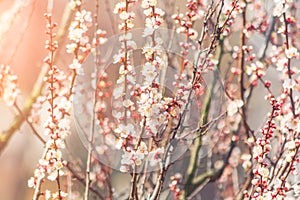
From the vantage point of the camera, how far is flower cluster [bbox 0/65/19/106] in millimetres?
2795

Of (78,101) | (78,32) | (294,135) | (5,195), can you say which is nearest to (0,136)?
(78,101)

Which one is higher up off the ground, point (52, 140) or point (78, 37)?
point (78, 37)

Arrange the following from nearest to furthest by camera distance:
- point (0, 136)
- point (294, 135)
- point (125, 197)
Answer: point (294, 135), point (125, 197), point (0, 136)

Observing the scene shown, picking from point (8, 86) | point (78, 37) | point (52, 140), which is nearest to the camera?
point (52, 140)

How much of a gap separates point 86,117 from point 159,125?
4.83ft

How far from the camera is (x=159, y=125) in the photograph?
216 cm

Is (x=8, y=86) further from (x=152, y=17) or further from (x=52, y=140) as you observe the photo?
(x=152, y=17)

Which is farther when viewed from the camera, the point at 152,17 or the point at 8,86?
the point at 8,86

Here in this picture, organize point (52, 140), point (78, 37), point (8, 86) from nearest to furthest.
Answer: point (52, 140) < point (78, 37) < point (8, 86)

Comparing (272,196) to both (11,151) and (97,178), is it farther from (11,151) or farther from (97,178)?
(11,151)

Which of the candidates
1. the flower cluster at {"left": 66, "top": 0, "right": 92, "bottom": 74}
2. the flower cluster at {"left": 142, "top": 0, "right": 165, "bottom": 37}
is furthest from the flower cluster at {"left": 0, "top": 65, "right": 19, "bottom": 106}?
the flower cluster at {"left": 142, "top": 0, "right": 165, "bottom": 37}

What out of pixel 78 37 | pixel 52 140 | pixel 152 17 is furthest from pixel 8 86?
pixel 152 17

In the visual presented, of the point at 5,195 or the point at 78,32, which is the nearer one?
the point at 78,32

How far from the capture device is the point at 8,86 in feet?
9.59
